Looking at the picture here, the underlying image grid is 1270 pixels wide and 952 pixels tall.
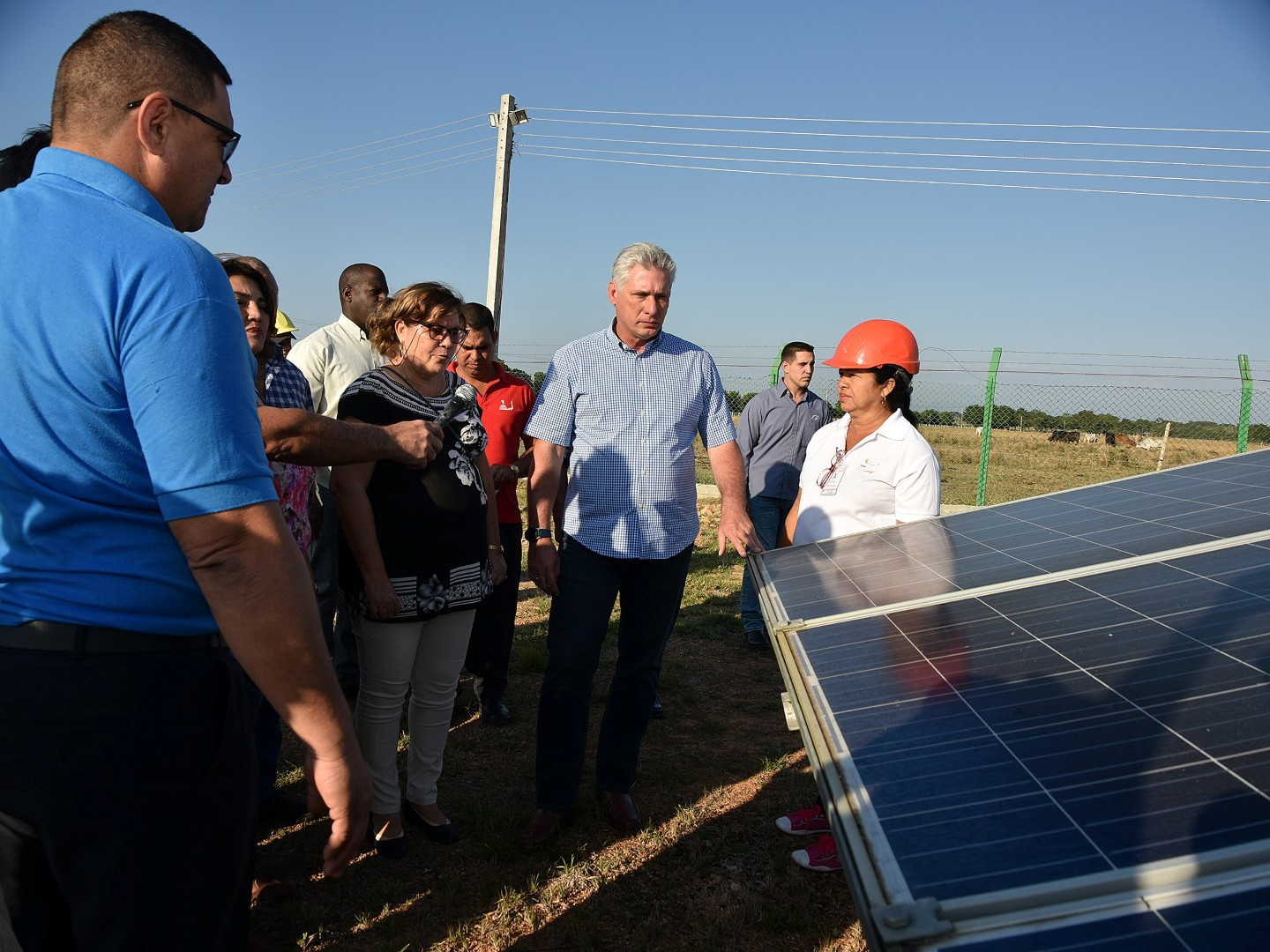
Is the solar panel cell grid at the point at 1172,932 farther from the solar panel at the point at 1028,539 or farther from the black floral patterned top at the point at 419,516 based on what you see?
the black floral patterned top at the point at 419,516

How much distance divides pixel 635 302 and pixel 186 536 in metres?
2.63

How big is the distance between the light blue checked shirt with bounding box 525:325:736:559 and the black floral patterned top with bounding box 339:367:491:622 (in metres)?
0.49

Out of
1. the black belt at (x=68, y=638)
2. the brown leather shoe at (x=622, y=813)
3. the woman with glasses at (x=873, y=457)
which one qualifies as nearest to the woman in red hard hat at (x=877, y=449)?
the woman with glasses at (x=873, y=457)

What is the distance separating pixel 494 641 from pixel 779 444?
9.70 feet

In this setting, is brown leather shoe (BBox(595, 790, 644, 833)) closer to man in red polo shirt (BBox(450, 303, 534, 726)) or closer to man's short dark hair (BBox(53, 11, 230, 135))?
man in red polo shirt (BBox(450, 303, 534, 726))

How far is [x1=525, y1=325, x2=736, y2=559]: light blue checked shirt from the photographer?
12.7ft

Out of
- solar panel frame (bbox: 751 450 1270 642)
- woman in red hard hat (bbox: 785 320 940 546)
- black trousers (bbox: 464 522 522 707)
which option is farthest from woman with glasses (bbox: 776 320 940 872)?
black trousers (bbox: 464 522 522 707)

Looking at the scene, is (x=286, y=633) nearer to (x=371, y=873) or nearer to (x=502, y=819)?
(x=371, y=873)

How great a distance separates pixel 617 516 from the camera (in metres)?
3.86

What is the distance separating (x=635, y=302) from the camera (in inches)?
150

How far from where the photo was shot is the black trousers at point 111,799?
1469 mm

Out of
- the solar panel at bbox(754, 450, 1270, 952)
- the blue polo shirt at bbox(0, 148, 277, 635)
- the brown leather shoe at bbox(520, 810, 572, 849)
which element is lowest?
the brown leather shoe at bbox(520, 810, 572, 849)

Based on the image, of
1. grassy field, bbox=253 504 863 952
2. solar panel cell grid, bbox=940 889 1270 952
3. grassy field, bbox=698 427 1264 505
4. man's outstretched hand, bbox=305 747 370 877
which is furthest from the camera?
grassy field, bbox=698 427 1264 505

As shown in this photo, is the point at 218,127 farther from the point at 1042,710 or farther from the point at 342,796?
the point at 1042,710
